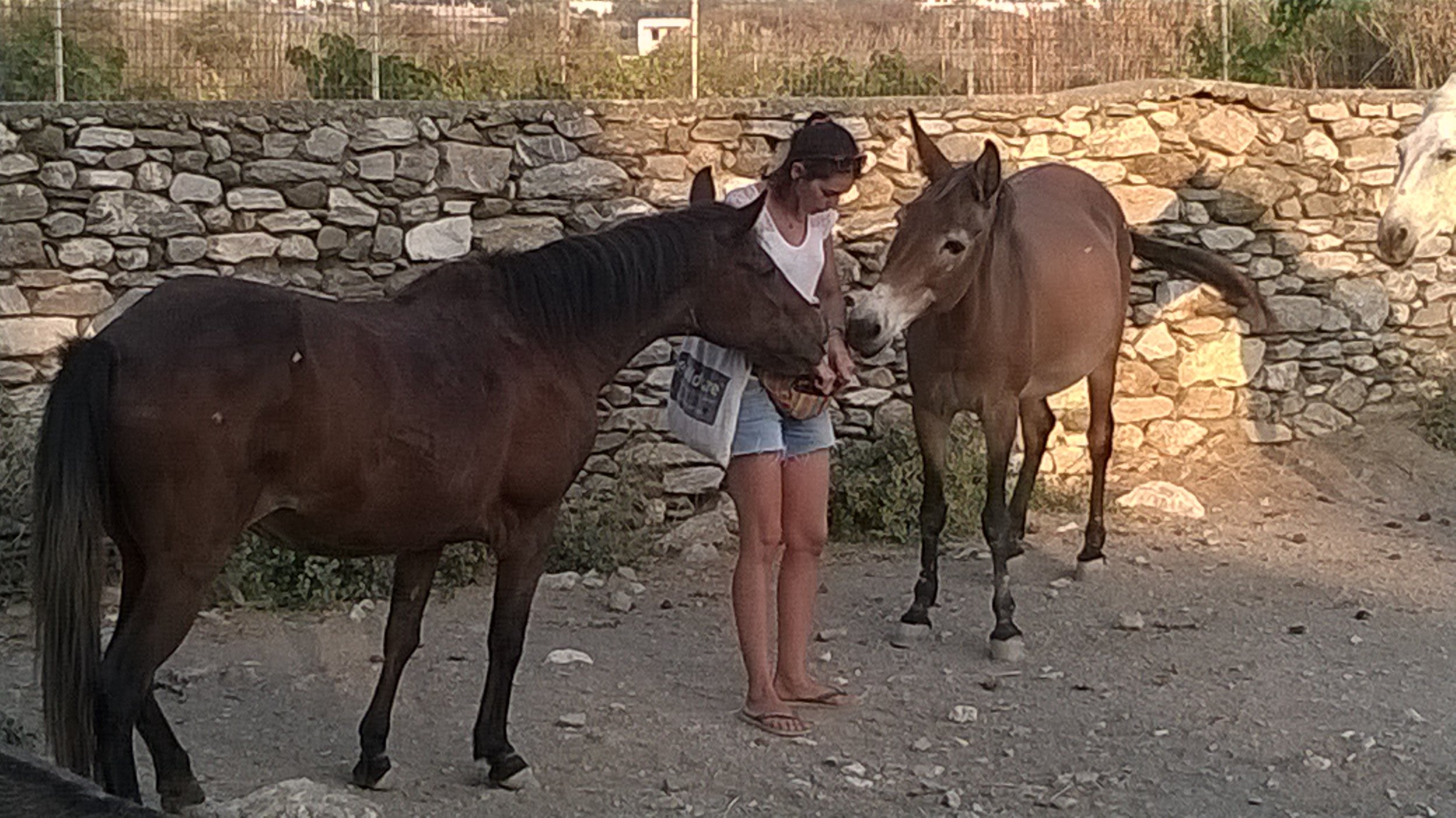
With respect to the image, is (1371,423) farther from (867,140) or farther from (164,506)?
(164,506)

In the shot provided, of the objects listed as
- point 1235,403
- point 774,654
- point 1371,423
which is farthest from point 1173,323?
point 774,654

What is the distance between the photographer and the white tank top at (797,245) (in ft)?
15.8

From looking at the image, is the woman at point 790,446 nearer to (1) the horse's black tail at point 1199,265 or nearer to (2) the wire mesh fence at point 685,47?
(1) the horse's black tail at point 1199,265

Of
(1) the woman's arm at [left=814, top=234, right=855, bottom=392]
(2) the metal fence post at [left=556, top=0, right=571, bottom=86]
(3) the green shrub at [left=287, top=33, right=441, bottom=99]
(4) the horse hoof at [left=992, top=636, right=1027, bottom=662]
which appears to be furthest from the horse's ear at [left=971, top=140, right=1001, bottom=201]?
(2) the metal fence post at [left=556, top=0, right=571, bottom=86]

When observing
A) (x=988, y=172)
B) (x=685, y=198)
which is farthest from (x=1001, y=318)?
(x=685, y=198)

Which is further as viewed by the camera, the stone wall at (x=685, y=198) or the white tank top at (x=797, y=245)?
the stone wall at (x=685, y=198)

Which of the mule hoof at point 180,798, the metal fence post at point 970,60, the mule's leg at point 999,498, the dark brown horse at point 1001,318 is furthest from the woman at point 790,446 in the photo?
the metal fence post at point 970,60

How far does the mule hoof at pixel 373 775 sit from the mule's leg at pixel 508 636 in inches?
10.2

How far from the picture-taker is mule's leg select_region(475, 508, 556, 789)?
446 centimetres

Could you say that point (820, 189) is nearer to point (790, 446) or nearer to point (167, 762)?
point (790, 446)

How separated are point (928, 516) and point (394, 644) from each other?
7.97 ft

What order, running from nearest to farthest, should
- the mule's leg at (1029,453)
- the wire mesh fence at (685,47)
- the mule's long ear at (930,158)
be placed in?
the mule's long ear at (930,158), the mule's leg at (1029,453), the wire mesh fence at (685,47)

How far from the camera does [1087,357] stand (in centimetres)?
693

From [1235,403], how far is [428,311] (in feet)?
18.8
